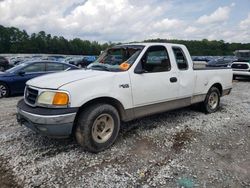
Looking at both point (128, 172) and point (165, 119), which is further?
point (165, 119)

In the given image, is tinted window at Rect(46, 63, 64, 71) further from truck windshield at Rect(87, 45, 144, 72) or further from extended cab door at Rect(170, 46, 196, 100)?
extended cab door at Rect(170, 46, 196, 100)

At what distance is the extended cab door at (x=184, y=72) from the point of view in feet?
16.9

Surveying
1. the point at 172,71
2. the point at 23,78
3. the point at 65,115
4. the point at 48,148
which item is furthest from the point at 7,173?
the point at 23,78

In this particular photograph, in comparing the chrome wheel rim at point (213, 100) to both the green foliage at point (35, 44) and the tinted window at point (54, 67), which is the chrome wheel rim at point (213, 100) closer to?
the tinted window at point (54, 67)

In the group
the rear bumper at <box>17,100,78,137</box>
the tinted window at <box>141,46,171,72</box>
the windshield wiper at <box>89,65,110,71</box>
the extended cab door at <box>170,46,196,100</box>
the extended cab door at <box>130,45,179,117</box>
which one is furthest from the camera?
the extended cab door at <box>170,46,196,100</box>

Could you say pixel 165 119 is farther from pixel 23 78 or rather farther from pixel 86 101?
pixel 23 78

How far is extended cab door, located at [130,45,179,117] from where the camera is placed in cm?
435

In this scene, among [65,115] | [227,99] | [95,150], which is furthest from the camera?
[227,99]

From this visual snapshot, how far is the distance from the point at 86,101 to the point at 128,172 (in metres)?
1.25

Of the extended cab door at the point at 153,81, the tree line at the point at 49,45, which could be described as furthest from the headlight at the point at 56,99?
the tree line at the point at 49,45

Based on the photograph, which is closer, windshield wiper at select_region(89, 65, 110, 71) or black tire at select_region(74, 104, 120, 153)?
black tire at select_region(74, 104, 120, 153)

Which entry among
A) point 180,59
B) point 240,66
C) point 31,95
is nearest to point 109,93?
point 31,95

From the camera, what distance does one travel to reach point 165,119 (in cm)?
573

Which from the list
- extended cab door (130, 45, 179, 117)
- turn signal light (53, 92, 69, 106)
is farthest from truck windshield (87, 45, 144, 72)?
turn signal light (53, 92, 69, 106)
